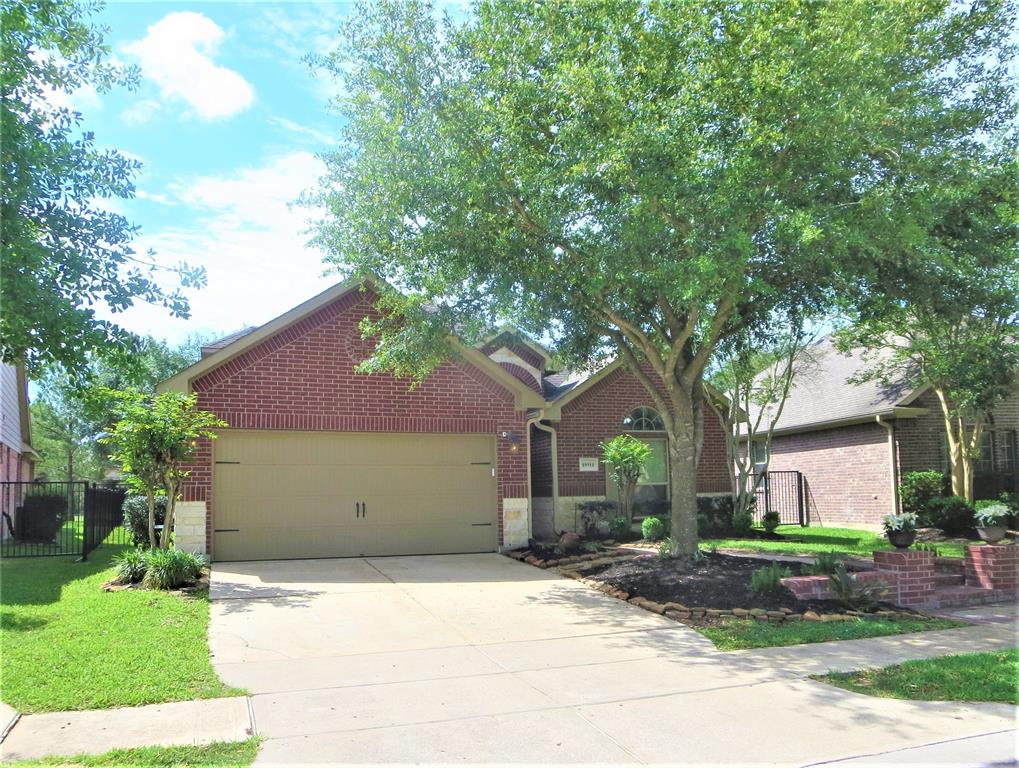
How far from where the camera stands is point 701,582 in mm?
10102

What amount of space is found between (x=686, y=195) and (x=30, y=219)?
634 centimetres

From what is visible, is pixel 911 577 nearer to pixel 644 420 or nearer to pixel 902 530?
pixel 902 530

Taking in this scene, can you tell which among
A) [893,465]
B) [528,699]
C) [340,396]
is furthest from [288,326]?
[893,465]

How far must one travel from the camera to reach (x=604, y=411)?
18.5m

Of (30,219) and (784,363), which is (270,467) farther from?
(784,363)

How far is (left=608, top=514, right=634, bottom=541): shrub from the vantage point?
16.8m

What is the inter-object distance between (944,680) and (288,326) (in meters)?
11.0

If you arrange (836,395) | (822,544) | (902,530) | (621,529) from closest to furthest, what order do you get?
(902,530), (822,544), (621,529), (836,395)

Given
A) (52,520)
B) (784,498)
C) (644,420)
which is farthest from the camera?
(784,498)

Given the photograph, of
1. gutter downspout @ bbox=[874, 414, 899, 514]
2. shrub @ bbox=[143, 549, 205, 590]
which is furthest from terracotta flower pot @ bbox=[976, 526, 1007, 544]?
shrub @ bbox=[143, 549, 205, 590]

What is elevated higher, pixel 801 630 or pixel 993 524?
pixel 993 524

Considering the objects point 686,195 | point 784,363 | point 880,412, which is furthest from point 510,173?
point 784,363

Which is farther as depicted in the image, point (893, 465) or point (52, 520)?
point (893, 465)

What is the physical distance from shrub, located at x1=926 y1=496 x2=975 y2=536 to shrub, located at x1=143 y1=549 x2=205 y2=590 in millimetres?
15660
